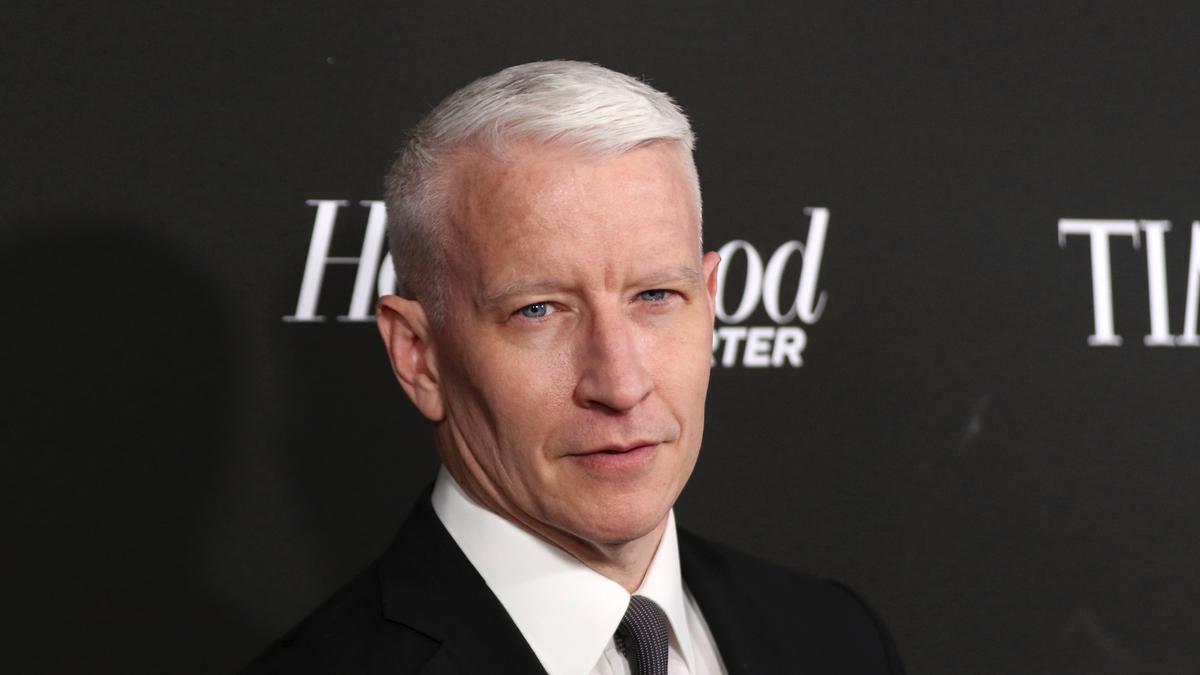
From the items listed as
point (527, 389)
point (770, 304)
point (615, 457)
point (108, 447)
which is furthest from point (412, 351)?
point (770, 304)

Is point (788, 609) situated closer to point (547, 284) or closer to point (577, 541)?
point (577, 541)

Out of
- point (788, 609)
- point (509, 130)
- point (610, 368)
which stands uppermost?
point (509, 130)

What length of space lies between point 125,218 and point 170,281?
14cm

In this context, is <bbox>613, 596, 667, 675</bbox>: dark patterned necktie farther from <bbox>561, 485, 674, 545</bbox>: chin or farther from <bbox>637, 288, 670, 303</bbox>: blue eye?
<bbox>637, 288, 670, 303</bbox>: blue eye

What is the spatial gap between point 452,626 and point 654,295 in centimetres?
47

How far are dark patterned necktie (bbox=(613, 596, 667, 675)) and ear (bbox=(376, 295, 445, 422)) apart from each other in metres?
0.35

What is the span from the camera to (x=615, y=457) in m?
1.28

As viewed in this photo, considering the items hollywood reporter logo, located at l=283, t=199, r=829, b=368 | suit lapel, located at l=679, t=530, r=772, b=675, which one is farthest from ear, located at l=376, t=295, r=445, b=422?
hollywood reporter logo, located at l=283, t=199, r=829, b=368

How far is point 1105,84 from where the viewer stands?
231 centimetres

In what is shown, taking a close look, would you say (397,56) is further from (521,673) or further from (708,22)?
(521,673)

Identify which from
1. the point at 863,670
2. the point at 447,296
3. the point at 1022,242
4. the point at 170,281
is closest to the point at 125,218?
the point at 170,281

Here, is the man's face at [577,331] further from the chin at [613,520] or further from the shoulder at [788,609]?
→ the shoulder at [788,609]

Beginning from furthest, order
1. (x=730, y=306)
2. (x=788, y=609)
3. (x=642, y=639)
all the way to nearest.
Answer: (x=730, y=306), (x=788, y=609), (x=642, y=639)

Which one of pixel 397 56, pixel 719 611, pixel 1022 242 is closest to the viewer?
pixel 719 611
